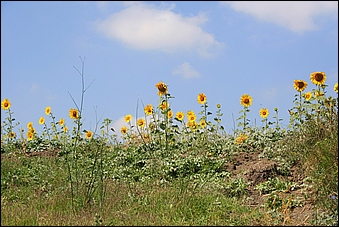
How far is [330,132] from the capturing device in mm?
6281

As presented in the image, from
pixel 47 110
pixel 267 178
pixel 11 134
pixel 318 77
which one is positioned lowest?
pixel 267 178

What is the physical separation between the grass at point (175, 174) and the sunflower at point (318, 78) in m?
0.04

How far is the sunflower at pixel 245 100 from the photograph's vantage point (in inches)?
352

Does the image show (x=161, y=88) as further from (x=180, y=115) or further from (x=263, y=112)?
(x=263, y=112)

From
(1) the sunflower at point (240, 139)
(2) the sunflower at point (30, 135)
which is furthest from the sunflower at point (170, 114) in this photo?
(2) the sunflower at point (30, 135)

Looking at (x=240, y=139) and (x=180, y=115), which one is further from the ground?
(x=180, y=115)

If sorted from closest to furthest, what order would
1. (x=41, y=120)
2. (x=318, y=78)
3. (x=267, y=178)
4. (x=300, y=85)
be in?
(x=267, y=178)
(x=318, y=78)
(x=300, y=85)
(x=41, y=120)

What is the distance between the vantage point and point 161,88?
325 inches

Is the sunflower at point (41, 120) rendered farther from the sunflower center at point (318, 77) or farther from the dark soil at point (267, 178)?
the sunflower center at point (318, 77)

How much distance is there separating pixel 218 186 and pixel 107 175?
5.39ft

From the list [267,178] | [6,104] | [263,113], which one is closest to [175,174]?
[267,178]

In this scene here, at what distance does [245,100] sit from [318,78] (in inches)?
59.2

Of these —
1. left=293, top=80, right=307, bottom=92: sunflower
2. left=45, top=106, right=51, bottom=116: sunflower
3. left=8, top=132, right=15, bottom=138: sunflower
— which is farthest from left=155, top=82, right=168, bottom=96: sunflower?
left=8, top=132, right=15, bottom=138: sunflower

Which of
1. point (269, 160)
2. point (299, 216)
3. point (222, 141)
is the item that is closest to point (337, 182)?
point (299, 216)
